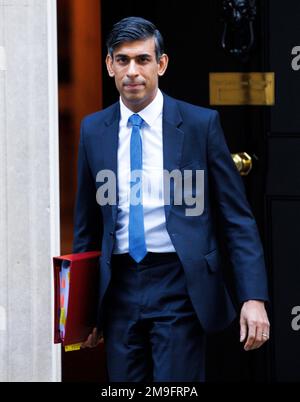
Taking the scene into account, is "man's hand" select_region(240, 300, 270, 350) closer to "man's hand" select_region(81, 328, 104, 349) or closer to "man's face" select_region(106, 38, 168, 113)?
"man's hand" select_region(81, 328, 104, 349)

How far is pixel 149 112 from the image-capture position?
3.63 metres

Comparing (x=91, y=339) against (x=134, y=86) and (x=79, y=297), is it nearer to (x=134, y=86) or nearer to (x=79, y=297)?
(x=79, y=297)

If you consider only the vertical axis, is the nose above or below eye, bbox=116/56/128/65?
below

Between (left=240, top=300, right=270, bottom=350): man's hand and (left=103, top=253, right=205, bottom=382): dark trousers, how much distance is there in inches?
6.8

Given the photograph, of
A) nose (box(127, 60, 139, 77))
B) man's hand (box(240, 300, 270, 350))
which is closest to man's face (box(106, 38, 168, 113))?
nose (box(127, 60, 139, 77))

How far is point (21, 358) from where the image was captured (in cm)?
454

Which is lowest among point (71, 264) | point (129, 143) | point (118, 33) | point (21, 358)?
point (21, 358)

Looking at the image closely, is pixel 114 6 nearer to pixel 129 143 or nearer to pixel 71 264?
pixel 129 143

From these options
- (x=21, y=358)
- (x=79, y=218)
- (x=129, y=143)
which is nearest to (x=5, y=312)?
(x=21, y=358)

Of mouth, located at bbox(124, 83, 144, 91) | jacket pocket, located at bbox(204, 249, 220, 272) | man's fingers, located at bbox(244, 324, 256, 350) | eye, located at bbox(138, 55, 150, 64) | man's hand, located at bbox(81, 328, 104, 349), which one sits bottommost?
man's hand, located at bbox(81, 328, 104, 349)

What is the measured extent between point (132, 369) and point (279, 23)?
1812mm

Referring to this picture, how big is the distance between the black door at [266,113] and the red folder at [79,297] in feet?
4.09

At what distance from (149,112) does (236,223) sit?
1.58 ft

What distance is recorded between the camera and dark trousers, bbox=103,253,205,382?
3.54 m
